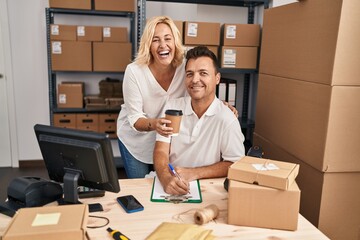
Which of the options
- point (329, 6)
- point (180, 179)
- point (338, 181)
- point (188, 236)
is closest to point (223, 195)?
point (180, 179)

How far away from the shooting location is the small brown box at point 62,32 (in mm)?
3303

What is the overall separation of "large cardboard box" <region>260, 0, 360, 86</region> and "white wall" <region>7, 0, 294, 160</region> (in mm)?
1694

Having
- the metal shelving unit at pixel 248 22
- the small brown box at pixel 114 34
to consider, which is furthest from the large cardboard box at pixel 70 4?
the metal shelving unit at pixel 248 22

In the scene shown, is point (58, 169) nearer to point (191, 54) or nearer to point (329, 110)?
point (191, 54)

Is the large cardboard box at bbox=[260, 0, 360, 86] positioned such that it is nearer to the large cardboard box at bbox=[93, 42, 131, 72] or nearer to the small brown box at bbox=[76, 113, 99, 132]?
the large cardboard box at bbox=[93, 42, 131, 72]

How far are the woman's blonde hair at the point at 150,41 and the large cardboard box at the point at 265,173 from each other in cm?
89

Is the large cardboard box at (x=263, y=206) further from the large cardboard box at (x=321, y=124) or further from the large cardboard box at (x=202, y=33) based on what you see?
the large cardboard box at (x=202, y=33)

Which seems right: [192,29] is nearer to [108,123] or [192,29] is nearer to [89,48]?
[89,48]

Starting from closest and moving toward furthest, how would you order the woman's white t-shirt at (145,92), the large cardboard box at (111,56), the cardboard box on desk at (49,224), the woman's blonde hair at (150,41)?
1. the cardboard box on desk at (49,224)
2. the woman's blonde hair at (150,41)
3. the woman's white t-shirt at (145,92)
4. the large cardboard box at (111,56)

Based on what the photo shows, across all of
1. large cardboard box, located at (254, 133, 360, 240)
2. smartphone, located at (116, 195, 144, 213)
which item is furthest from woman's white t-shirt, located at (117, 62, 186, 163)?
large cardboard box, located at (254, 133, 360, 240)

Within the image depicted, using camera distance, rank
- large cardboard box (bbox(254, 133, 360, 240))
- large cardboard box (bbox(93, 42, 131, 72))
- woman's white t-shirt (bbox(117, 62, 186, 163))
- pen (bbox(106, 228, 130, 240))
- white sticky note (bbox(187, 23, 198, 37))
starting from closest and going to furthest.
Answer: pen (bbox(106, 228, 130, 240)) < large cardboard box (bbox(254, 133, 360, 240)) < woman's white t-shirt (bbox(117, 62, 186, 163)) < white sticky note (bbox(187, 23, 198, 37)) < large cardboard box (bbox(93, 42, 131, 72))

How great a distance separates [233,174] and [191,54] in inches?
30.5

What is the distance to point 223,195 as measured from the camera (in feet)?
4.82

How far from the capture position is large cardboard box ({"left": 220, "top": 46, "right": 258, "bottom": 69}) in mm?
3100
